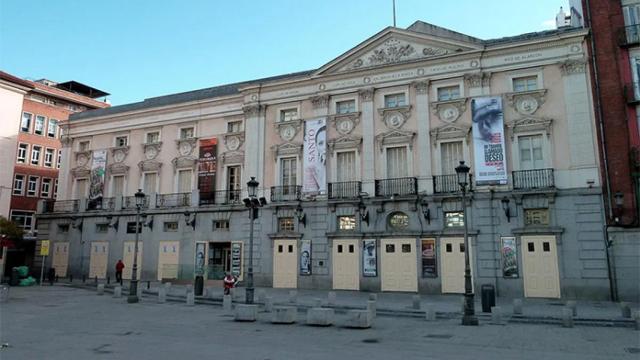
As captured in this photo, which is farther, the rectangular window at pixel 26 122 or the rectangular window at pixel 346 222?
the rectangular window at pixel 26 122

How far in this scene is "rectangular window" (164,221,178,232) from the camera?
104 feet

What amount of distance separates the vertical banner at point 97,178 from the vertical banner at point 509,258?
27.6 meters

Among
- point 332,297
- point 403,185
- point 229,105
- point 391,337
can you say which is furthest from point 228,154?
point 391,337

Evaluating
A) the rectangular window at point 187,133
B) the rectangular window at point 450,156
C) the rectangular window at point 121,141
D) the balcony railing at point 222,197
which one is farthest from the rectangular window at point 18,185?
the rectangular window at point 450,156

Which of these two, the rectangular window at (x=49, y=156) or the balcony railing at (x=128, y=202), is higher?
the rectangular window at (x=49, y=156)

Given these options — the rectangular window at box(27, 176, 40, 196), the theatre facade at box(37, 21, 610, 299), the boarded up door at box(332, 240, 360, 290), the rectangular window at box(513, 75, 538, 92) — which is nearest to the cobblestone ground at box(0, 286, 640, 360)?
the theatre facade at box(37, 21, 610, 299)

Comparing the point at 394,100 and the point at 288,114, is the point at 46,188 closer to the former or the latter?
the point at 288,114

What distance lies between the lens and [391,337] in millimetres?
12664

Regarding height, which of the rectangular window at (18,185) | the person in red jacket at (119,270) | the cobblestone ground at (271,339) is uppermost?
the rectangular window at (18,185)

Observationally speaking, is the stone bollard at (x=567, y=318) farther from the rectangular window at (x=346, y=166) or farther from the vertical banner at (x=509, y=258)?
the rectangular window at (x=346, y=166)

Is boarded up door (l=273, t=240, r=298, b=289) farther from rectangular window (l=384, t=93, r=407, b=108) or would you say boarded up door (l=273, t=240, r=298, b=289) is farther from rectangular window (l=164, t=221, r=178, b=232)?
rectangular window (l=384, t=93, r=407, b=108)

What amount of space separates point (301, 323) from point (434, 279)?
1122 centimetres

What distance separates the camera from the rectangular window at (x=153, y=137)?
112 ft

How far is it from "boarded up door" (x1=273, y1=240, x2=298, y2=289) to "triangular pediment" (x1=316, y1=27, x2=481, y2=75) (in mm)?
10567
